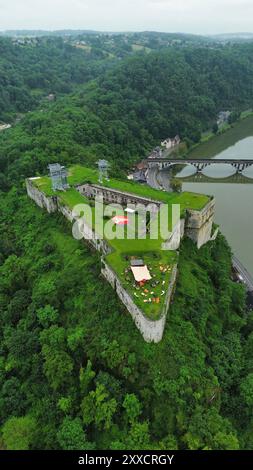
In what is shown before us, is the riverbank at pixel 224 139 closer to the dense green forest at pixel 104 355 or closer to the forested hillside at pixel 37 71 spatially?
the forested hillside at pixel 37 71

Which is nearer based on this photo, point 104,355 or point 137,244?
point 104,355

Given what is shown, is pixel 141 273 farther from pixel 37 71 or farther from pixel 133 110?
pixel 37 71

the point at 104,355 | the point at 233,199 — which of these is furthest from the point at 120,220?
the point at 233,199

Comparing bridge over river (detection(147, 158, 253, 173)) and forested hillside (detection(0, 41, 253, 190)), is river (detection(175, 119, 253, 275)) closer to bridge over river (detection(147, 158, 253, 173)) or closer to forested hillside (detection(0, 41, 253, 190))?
bridge over river (detection(147, 158, 253, 173))

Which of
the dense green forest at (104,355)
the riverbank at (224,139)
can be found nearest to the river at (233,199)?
the riverbank at (224,139)

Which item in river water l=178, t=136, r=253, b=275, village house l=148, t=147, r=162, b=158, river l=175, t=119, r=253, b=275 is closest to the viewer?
river water l=178, t=136, r=253, b=275

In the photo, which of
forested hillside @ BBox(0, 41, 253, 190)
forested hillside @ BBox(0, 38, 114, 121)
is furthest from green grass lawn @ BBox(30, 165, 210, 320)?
forested hillside @ BBox(0, 38, 114, 121)
